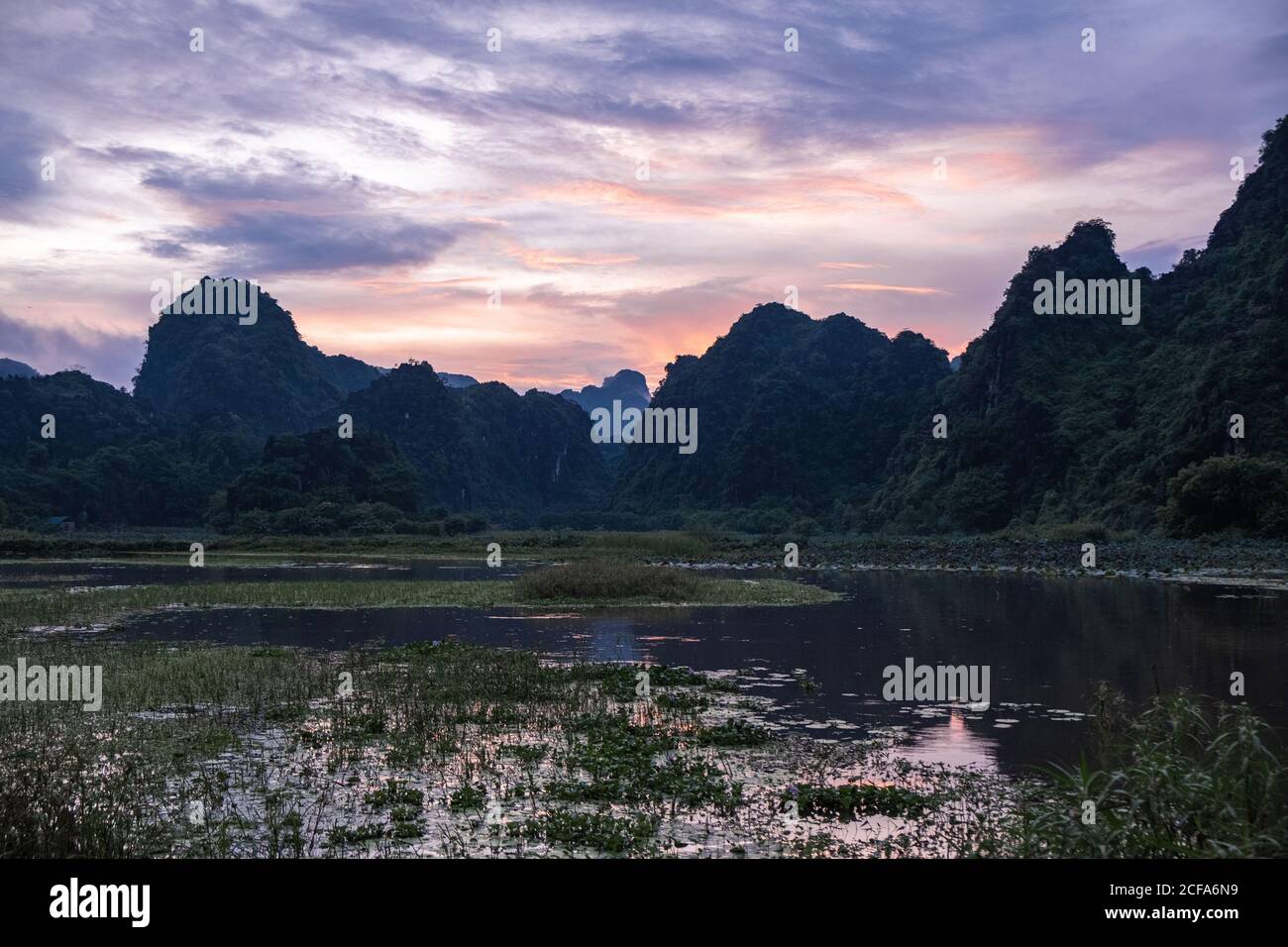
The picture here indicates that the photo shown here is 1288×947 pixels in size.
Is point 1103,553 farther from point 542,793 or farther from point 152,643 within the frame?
point 542,793

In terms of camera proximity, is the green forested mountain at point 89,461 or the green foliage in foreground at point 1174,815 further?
the green forested mountain at point 89,461

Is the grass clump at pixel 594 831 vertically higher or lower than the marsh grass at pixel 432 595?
higher

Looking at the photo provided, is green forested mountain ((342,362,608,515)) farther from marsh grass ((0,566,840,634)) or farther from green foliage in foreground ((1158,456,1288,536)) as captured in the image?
marsh grass ((0,566,840,634))

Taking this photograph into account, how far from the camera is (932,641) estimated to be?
23.9 m

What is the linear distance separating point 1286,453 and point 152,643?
63.3 meters

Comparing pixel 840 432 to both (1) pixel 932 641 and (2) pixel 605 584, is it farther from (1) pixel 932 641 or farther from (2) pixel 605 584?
(1) pixel 932 641

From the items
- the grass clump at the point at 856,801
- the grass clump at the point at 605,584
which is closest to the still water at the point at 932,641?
the grass clump at the point at 856,801

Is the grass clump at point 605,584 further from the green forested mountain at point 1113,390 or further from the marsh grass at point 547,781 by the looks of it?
the green forested mountain at point 1113,390

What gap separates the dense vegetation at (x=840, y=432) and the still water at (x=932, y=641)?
100.0 ft

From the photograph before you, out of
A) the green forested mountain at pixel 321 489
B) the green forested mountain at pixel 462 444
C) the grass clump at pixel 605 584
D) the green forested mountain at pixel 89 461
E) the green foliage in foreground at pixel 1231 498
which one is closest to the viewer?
the grass clump at pixel 605 584

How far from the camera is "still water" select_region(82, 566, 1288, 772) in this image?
1467 centimetres

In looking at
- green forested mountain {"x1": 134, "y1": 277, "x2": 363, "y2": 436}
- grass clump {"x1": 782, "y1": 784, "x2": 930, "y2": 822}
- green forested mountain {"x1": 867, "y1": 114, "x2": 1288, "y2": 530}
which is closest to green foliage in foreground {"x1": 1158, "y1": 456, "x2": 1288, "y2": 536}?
green forested mountain {"x1": 867, "y1": 114, "x2": 1288, "y2": 530}

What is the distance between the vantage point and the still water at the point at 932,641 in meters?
14.7

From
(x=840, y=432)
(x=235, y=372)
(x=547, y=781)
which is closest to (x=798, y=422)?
(x=840, y=432)
